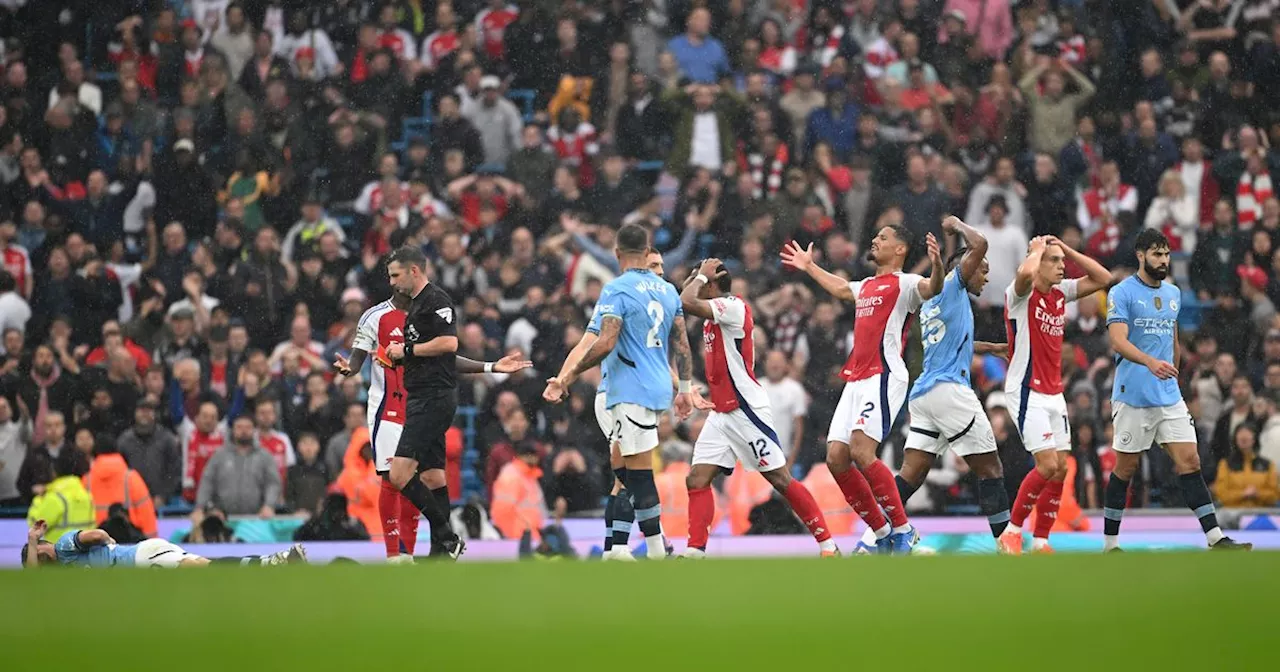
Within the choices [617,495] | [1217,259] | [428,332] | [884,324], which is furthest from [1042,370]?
[1217,259]

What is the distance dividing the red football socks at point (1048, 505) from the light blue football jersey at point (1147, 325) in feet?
3.18

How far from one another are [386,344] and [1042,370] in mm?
5340

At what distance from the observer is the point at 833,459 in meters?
13.2

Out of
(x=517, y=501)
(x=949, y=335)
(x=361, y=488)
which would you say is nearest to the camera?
(x=949, y=335)

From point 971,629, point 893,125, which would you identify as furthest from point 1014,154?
point 971,629

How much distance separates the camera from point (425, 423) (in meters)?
13.4

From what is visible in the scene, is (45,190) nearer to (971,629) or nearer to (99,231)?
(99,231)

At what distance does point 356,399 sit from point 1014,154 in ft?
30.2

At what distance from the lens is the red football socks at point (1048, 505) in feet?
45.0

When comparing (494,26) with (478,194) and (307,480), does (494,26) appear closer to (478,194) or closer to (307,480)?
(478,194)

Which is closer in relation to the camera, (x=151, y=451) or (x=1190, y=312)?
(x=151, y=451)

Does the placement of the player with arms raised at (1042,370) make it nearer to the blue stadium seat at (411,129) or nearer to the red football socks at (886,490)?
the red football socks at (886,490)

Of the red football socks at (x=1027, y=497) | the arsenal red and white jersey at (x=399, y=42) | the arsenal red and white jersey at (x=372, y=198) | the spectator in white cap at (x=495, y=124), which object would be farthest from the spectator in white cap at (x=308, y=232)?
the red football socks at (x=1027, y=497)

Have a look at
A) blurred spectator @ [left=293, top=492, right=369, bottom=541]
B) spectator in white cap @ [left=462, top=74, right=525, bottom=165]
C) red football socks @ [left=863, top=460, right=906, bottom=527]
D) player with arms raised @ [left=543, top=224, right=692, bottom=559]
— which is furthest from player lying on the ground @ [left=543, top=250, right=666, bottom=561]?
spectator in white cap @ [left=462, top=74, right=525, bottom=165]
